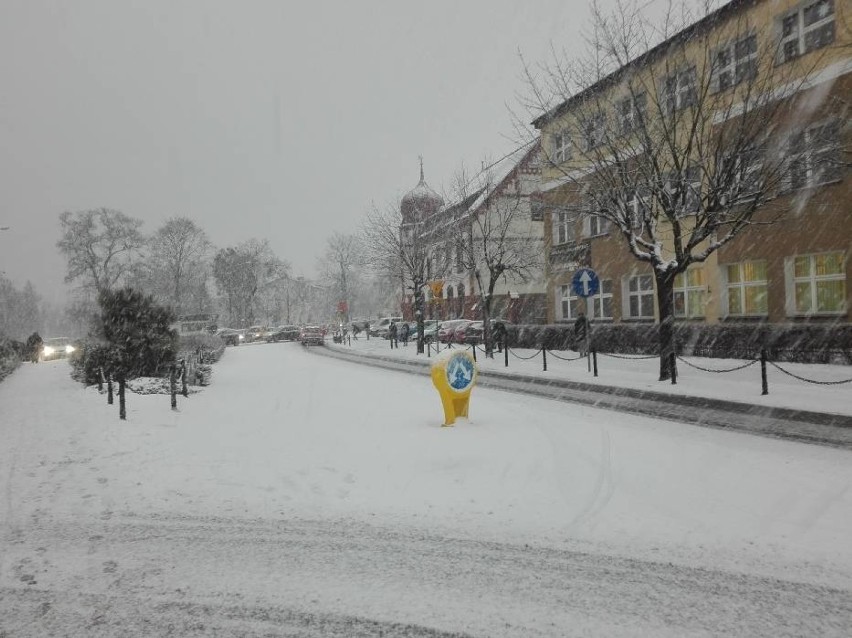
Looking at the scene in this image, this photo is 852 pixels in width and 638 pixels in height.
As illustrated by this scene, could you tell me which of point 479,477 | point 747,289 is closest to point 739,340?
point 747,289

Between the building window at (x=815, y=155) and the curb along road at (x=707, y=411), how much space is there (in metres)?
5.80

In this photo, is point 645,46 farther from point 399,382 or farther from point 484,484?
point 484,484

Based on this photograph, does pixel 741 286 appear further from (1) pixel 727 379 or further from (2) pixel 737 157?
(2) pixel 737 157

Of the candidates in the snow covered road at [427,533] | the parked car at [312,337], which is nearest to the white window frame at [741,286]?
the snow covered road at [427,533]

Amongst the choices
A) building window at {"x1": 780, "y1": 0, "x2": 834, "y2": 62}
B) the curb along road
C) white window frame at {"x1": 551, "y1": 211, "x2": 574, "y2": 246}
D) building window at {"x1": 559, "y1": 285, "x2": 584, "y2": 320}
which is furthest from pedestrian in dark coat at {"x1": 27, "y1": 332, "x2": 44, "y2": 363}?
building window at {"x1": 780, "y1": 0, "x2": 834, "y2": 62}

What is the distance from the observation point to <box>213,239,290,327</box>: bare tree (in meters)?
74.0

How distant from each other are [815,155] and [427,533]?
47.4 ft

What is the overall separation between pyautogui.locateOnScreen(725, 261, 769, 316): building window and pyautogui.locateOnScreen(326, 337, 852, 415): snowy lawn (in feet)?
8.31

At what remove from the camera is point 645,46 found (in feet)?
47.3

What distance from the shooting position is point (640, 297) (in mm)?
24078

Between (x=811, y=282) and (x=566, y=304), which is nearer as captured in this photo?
(x=811, y=282)

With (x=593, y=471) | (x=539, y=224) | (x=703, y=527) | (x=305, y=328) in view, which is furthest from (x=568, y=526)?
(x=305, y=328)

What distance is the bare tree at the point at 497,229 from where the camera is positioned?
2484 cm

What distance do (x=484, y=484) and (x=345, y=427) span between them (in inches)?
155
